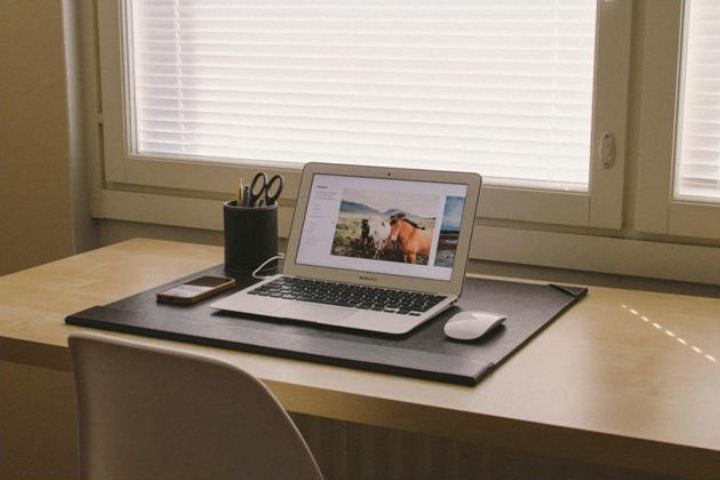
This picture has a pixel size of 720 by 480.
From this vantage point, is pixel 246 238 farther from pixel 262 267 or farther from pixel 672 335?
pixel 672 335

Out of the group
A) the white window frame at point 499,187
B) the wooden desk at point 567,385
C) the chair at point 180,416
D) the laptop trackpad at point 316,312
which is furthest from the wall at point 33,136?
the chair at point 180,416

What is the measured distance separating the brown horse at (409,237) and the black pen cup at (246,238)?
0.28m

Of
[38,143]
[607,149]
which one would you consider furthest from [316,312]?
[38,143]

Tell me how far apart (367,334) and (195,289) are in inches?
14.6

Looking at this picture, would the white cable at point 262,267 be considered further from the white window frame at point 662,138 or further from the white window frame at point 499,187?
the white window frame at point 662,138

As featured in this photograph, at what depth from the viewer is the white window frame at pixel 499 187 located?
1.96 metres

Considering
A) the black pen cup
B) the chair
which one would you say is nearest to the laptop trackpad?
the black pen cup

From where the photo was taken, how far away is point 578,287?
1.90 meters

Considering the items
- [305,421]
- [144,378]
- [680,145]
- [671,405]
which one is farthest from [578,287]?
[144,378]

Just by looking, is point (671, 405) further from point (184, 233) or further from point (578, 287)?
point (184, 233)

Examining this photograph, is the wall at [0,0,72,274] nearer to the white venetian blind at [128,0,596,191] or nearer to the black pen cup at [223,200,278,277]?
the white venetian blind at [128,0,596,191]

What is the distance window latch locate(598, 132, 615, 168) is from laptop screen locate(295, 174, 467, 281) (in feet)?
1.10

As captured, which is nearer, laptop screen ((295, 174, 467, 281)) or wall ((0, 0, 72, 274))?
laptop screen ((295, 174, 467, 281))

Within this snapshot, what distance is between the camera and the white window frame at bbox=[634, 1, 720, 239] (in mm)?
1904
